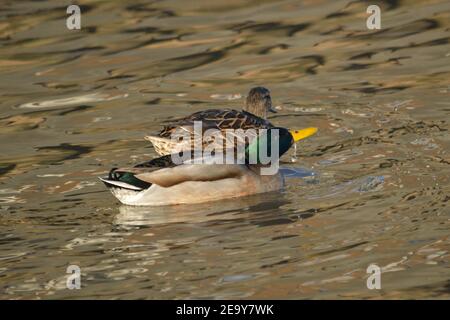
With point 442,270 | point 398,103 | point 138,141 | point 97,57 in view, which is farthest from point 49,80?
point 442,270

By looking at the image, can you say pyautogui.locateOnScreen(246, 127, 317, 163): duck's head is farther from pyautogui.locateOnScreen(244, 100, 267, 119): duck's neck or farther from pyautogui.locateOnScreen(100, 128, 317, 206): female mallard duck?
pyautogui.locateOnScreen(244, 100, 267, 119): duck's neck

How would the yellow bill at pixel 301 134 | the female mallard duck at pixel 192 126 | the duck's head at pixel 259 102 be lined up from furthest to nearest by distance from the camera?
1. the duck's head at pixel 259 102
2. the female mallard duck at pixel 192 126
3. the yellow bill at pixel 301 134

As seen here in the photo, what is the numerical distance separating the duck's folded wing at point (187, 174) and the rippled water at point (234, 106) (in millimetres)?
244

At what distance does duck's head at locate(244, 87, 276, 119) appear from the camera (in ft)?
42.6

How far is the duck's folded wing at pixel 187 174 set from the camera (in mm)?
11156

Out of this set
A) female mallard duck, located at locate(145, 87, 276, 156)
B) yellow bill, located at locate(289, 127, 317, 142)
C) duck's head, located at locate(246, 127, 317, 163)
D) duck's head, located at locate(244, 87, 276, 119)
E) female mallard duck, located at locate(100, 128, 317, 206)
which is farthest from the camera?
duck's head, located at locate(244, 87, 276, 119)

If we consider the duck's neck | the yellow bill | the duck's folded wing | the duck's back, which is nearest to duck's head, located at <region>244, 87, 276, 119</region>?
the duck's neck

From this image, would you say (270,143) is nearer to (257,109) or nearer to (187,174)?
(187,174)

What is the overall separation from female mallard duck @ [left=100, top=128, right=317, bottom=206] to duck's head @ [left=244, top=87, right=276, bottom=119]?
152 centimetres

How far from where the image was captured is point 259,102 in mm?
13000

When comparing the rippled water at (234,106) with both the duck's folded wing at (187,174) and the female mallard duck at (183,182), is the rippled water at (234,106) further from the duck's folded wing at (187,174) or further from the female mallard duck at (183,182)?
the duck's folded wing at (187,174)

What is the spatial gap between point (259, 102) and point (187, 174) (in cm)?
198

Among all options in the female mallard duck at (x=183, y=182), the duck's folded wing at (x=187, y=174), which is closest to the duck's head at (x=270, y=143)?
the female mallard duck at (x=183, y=182)

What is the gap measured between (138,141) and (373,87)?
9.15 ft
